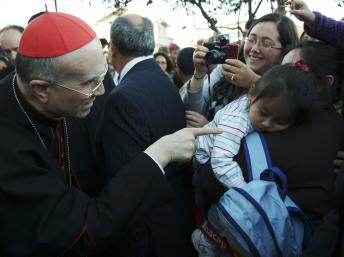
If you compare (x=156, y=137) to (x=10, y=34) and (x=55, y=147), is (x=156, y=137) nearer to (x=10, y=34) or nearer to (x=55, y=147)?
(x=55, y=147)

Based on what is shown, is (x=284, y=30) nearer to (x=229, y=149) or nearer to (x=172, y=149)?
(x=229, y=149)

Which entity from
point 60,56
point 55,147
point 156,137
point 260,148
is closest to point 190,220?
point 156,137

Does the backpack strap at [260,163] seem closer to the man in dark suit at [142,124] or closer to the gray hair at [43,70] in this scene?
the man in dark suit at [142,124]

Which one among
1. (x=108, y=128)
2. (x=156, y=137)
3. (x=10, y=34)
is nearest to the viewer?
(x=108, y=128)

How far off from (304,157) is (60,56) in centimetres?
124

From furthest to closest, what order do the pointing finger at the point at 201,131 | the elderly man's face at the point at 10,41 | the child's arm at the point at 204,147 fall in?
the elderly man's face at the point at 10,41, the child's arm at the point at 204,147, the pointing finger at the point at 201,131

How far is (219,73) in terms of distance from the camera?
10.3 feet

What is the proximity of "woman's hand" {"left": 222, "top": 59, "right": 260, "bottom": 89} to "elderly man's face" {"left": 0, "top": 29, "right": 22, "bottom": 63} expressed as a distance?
3.26 metres

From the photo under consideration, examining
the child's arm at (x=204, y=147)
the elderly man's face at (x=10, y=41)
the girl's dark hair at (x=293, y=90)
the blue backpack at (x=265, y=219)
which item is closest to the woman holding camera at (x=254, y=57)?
the child's arm at (x=204, y=147)

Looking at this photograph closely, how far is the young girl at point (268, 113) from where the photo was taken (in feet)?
6.46

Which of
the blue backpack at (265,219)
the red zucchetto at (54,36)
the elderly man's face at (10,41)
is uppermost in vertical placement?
the red zucchetto at (54,36)

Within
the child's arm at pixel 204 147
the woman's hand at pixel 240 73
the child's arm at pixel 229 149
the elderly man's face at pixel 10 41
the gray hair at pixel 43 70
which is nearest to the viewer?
the gray hair at pixel 43 70

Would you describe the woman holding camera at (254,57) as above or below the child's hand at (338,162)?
above

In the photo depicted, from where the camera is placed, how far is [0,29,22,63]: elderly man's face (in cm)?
477
